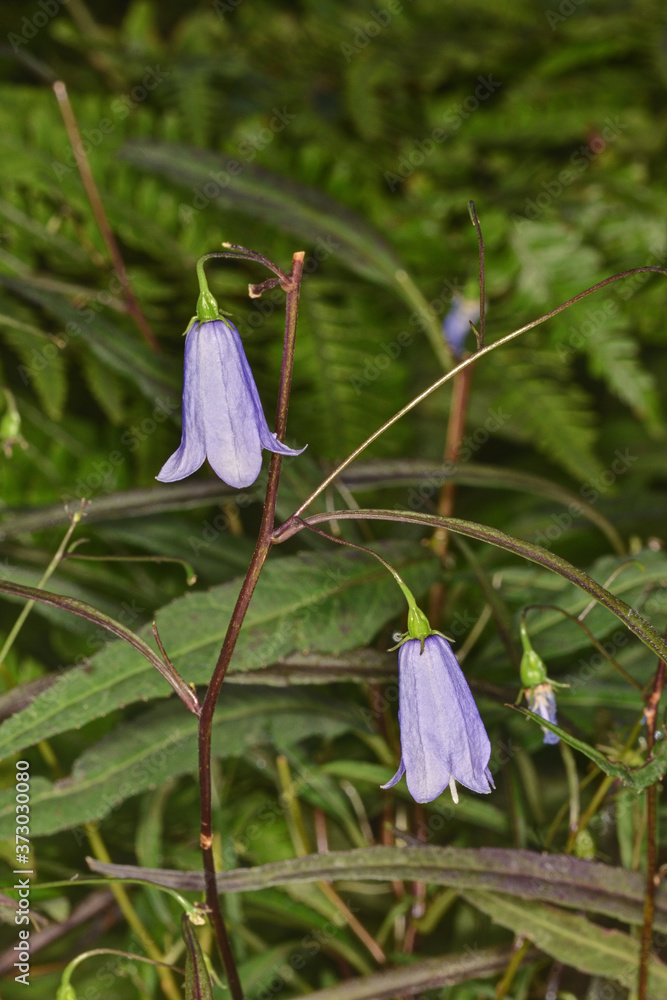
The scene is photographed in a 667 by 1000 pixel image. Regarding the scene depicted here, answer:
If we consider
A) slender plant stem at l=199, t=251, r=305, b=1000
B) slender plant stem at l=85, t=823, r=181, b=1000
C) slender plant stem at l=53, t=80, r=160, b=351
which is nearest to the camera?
slender plant stem at l=199, t=251, r=305, b=1000

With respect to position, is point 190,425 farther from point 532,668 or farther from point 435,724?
point 532,668

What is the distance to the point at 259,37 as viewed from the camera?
2252mm

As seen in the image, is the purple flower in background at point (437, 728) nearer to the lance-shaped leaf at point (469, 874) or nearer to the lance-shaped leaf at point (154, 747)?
the lance-shaped leaf at point (469, 874)

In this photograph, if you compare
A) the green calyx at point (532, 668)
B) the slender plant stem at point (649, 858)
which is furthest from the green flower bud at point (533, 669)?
the slender plant stem at point (649, 858)

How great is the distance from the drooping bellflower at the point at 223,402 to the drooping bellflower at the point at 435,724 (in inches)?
8.1

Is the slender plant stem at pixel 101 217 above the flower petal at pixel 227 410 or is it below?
above

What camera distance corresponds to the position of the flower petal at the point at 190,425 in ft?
2.50

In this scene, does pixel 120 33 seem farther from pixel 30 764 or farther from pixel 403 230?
pixel 30 764

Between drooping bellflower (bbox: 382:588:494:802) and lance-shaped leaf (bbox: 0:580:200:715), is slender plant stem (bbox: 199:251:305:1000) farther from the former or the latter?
drooping bellflower (bbox: 382:588:494:802)

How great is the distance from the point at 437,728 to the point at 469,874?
29 cm

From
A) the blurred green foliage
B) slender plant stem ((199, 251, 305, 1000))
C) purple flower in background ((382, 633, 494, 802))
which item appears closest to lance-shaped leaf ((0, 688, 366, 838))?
the blurred green foliage

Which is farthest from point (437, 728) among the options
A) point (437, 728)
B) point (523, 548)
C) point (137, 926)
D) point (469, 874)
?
point (137, 926)

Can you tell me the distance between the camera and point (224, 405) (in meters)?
0.75

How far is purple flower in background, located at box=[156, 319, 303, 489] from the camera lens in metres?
0.75
